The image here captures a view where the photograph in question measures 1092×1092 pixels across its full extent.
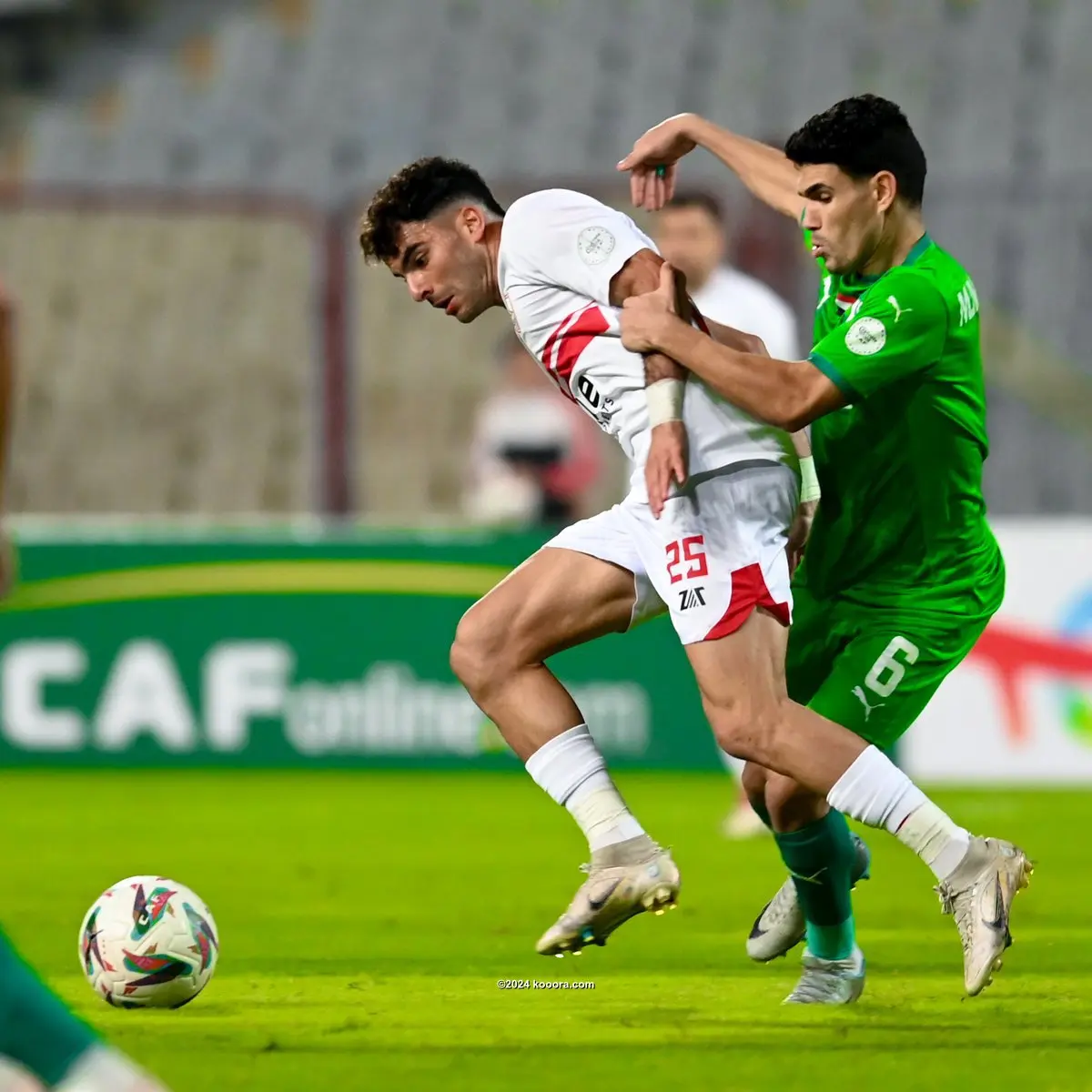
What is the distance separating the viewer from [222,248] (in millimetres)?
11891

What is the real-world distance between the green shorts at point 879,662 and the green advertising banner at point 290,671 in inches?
219

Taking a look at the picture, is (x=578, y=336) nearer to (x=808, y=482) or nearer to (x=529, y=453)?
(x=808, y=482)

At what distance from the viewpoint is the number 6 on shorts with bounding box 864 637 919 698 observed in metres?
4.95

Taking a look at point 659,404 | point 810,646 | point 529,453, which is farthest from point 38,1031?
point 529,453

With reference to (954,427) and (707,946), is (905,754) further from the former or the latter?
(954,427)

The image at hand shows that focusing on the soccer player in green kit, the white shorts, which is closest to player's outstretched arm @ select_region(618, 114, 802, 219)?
the soccer player in green kit

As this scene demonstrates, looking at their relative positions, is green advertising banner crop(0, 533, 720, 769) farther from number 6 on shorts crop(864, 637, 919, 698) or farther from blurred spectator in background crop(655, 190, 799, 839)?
number 6 on shorts crop(864, 637, 919, 698)

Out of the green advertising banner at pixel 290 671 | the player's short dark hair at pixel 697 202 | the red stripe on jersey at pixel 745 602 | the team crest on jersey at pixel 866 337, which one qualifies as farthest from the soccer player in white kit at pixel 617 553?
the green advertising banner at pixel 290 671

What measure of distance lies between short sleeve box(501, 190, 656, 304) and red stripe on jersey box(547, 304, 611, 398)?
0.04 m

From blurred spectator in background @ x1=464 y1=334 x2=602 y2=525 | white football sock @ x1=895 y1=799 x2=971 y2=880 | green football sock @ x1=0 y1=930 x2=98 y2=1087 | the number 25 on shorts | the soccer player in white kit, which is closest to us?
green football sock @ x1=0 y1=930 x2=98 y2=1087

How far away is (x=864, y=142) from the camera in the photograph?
15.6 feet

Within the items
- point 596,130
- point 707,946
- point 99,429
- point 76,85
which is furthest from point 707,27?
point 707,946

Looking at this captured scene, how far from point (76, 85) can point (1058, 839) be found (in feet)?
35.6

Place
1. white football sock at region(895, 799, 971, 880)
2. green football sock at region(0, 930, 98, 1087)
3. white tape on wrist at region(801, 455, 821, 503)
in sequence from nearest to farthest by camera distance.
Result: green football sock at region(0, 930, 98, 1087)
white football sock at region(895, 799, 971, 880)
white tape on wrist at region(801, 455, 821, 503)
